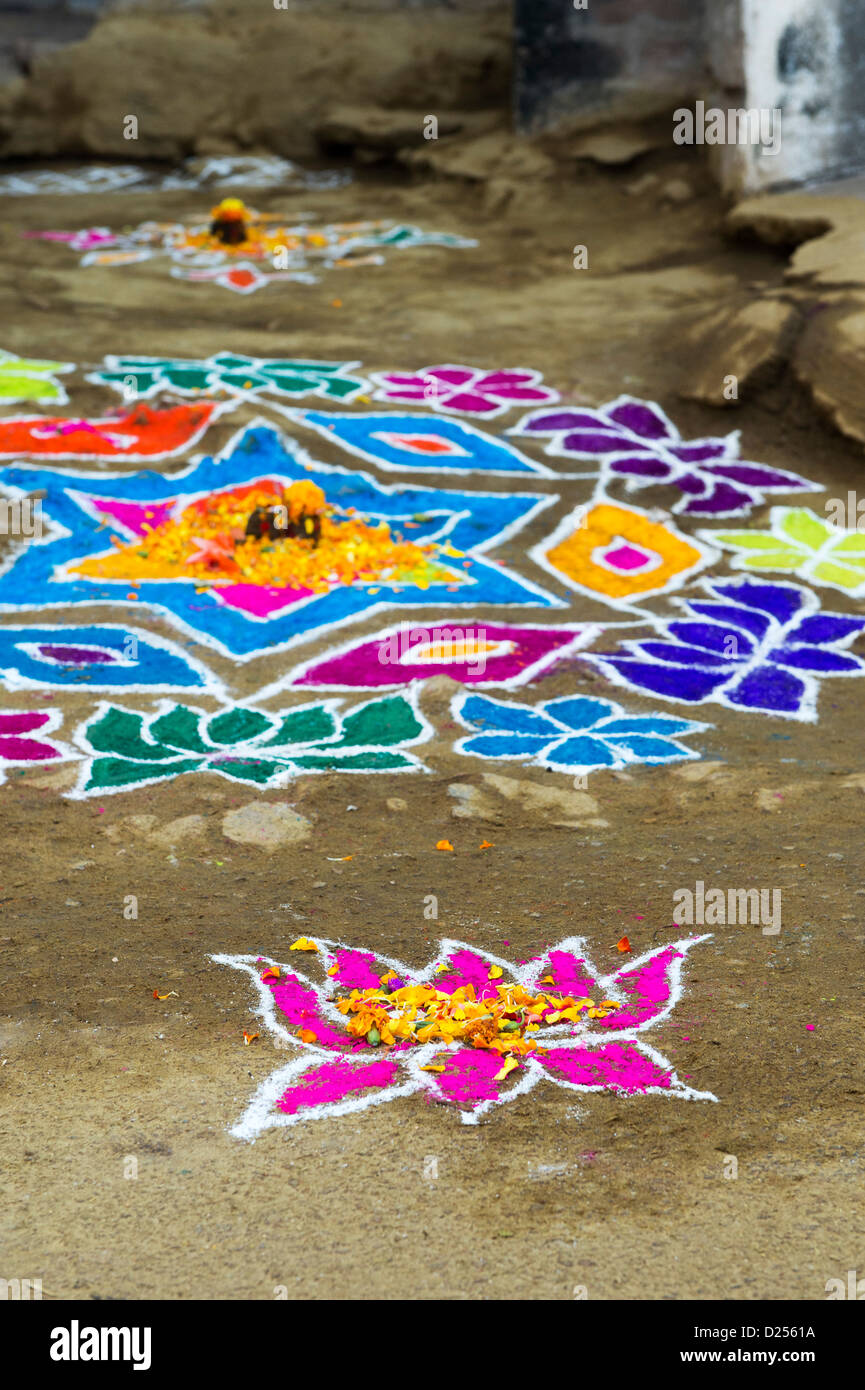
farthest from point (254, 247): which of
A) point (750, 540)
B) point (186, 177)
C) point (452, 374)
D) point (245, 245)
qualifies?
point (750, 540)

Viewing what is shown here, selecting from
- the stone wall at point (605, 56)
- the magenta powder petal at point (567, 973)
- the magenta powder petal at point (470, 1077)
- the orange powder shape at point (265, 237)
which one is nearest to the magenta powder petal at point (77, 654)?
the magenta powder petal at point (567, 973)

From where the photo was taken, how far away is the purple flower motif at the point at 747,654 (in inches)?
191

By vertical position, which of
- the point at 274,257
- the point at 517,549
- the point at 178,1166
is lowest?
the point at 178,1166

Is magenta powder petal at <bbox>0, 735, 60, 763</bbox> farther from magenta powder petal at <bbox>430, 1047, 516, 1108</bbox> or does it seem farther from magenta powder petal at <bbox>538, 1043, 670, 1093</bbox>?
magenta powder petal at <bbox>538, 1043, 670, 1093</bbox>

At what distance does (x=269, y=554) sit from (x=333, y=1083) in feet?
11.0

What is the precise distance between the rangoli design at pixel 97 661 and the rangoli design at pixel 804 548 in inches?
90.2

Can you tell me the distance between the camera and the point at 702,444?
6.87 meters

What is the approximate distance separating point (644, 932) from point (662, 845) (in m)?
0.52

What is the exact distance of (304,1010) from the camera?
9.65ft

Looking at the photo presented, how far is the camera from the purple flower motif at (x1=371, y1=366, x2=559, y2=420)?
23.3 feet

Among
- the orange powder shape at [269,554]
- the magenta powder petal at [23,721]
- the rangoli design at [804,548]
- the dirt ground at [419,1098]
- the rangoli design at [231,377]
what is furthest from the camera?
the rangoli design at [231,377]

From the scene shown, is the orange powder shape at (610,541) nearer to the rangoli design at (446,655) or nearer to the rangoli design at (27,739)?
the rangoli design at (446,655)

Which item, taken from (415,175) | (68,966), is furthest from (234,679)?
(415,175)

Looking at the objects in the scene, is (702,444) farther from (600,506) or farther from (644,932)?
(644,932)
